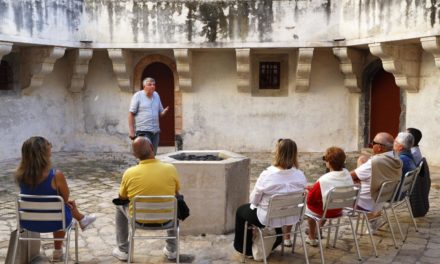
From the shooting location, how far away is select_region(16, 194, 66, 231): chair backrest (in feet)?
13.9

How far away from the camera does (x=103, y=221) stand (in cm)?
647

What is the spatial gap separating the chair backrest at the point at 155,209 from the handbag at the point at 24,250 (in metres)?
1.06

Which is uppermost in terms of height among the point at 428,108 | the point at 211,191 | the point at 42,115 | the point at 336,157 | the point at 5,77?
the point at 5,77

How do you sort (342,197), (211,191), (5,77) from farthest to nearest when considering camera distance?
(5,77)
(211,191)
(342,197)

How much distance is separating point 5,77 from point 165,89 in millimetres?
3979

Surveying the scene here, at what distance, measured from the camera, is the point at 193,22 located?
12203 mm

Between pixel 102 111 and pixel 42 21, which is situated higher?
pixel 42 21

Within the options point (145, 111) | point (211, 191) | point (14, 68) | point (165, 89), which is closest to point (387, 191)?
point (211, 191)

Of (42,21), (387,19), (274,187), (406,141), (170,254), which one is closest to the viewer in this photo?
(274,187)

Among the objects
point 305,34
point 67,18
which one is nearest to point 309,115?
point 305,34

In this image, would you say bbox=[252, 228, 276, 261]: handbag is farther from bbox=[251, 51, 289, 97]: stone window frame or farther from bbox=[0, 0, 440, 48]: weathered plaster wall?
bbox=[251, 51, 289, 97]: stone window frame

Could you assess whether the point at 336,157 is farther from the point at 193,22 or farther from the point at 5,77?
the point at 5,77

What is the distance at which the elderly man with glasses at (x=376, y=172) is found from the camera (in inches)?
211

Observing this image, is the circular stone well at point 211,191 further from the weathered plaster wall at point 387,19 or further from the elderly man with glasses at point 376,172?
the weathered plaster wall at point 387,19
